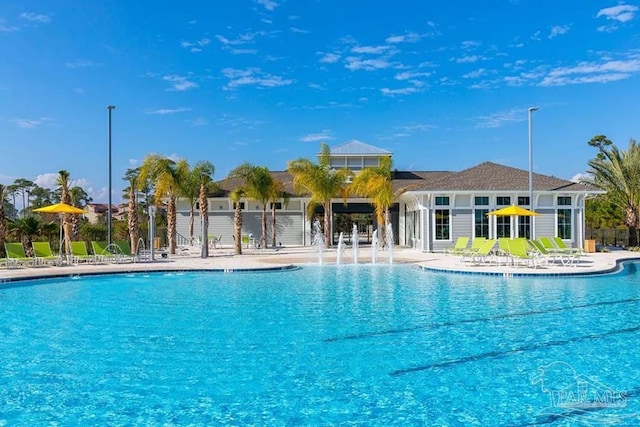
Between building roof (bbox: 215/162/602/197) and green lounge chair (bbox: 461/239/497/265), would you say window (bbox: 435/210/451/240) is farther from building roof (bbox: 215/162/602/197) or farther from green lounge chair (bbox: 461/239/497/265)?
green lounge chair (bbox: 461/239/497/265)

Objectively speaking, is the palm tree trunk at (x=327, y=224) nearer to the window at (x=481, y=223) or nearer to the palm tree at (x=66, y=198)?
the window at (x=481, y=223)

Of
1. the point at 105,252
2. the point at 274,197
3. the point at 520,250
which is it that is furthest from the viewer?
the point at 274,197

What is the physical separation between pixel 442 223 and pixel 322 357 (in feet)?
68.5

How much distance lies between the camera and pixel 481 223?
27172mm

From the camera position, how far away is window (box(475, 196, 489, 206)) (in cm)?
2720

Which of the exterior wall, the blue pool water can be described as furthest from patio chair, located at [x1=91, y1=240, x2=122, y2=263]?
the exterior wall

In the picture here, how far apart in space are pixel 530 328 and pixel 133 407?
687 cm

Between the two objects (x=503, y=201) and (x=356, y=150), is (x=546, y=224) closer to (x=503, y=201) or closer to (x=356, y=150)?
(x=503, y=201)

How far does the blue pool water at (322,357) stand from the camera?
214 inches

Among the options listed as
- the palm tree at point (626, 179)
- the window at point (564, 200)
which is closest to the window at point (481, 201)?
the window at point (564, 200)

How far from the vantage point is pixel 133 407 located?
18.3 ft

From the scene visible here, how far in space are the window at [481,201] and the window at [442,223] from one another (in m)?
1.63

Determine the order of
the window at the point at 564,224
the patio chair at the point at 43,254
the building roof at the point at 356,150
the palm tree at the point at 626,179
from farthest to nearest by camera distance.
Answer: the building roof at the point at 356,150 < the palm tree at the point at 626,179 < the window at the point at 564,224 < the patio chair at the point at 43,254

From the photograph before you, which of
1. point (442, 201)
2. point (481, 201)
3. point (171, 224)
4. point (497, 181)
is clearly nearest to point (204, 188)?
point (171, 224)
